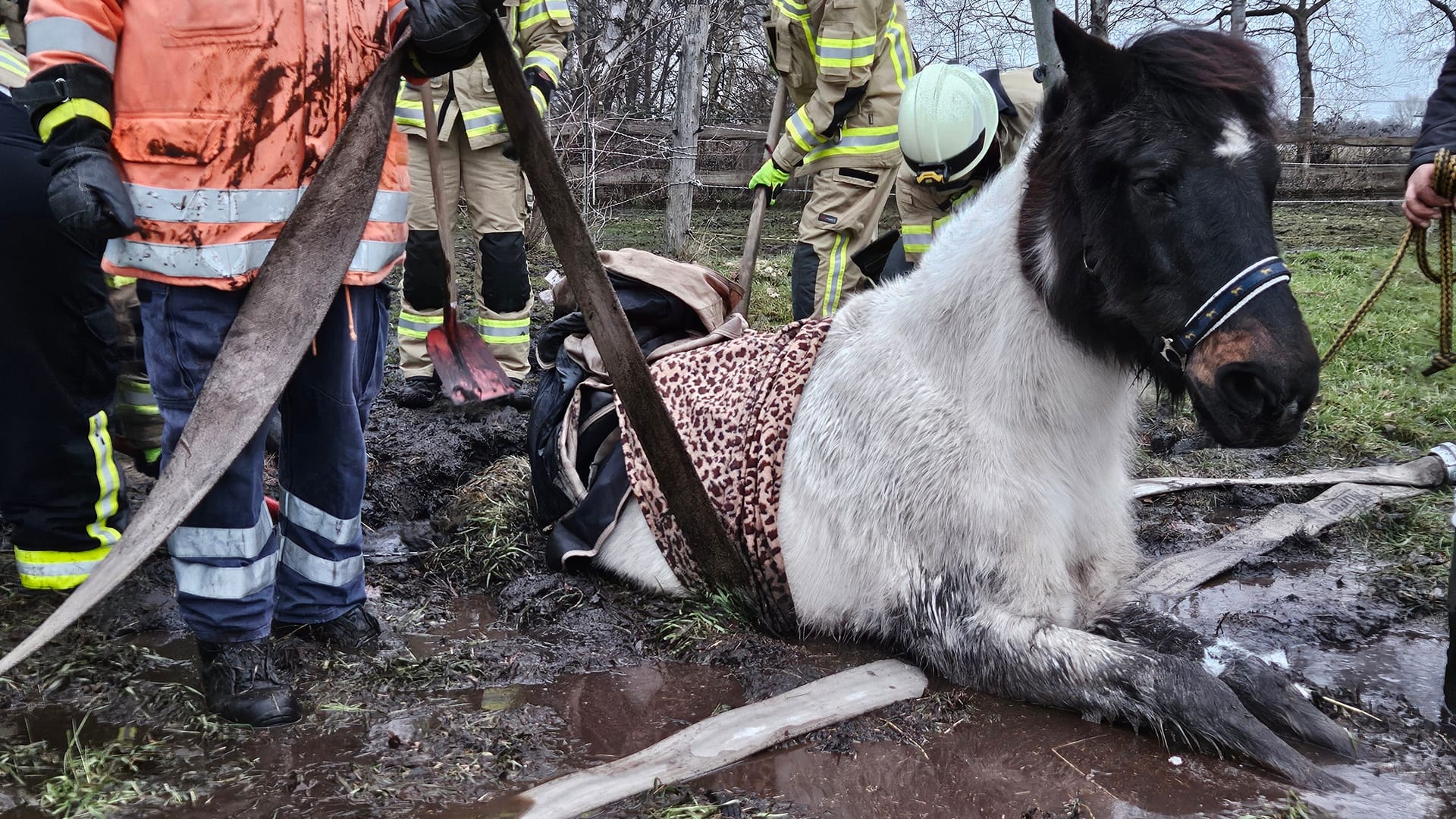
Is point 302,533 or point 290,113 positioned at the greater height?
point 290,113

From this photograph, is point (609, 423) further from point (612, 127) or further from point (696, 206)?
point (696, 206)

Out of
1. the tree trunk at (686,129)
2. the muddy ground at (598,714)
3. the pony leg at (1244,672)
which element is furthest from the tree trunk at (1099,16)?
the pony leg at (1244,672)

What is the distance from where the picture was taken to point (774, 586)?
126 inches

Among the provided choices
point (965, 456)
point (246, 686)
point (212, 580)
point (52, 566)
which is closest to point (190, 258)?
point (212, 580)

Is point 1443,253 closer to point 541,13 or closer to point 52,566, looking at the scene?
point 52,566

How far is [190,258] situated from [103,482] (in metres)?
1.35

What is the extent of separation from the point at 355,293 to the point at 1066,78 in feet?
6.49

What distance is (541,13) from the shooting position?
5.85 meters

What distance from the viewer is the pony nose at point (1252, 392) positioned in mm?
2262

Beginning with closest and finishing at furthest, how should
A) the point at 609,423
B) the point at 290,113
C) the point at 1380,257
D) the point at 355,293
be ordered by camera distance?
the point at 290,113
the point at 355,293
the point at 609,423
the point at 1380,257

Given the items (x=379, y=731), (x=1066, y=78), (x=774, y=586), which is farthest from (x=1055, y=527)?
(x=379, y=731)

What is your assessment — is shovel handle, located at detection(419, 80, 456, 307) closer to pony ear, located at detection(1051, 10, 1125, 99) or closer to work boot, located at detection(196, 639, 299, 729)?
work boot, located at detection(196, 639, 299, 729)

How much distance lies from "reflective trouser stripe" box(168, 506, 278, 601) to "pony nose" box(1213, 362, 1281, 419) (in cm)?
240

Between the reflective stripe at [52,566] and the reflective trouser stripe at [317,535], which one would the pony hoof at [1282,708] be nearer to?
the reflective trouser stripe at [317,535]
